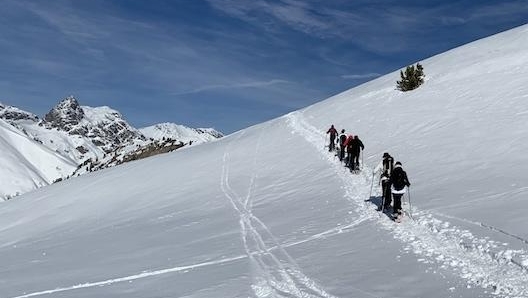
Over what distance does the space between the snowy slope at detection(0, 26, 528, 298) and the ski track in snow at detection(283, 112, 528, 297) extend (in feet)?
0.13

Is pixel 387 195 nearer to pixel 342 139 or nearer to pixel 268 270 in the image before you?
pixel 268 270

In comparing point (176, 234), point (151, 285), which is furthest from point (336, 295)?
point (176, 234)

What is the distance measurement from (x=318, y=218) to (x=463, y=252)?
614 cm

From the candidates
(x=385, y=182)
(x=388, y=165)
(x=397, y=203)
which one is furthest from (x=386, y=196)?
(x=388, y=165)

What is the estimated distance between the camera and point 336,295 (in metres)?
9.57

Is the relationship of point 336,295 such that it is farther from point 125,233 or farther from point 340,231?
point 125,233

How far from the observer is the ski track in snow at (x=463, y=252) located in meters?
9.18

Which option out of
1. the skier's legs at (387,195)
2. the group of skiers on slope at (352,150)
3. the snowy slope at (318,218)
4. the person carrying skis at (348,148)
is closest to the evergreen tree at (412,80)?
the snowy slope at (318,218)

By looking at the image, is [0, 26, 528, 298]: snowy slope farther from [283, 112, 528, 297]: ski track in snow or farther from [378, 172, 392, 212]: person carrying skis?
[378, 172, 392, 212]: person carrying skis

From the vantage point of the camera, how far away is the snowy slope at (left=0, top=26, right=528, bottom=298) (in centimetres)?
1065

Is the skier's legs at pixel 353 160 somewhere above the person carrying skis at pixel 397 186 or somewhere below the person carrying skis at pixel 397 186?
above

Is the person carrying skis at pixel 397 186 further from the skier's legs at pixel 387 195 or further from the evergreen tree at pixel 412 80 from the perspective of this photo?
the evergreen tree at pixel 412 80

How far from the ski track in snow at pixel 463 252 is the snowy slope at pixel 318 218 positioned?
0.04m

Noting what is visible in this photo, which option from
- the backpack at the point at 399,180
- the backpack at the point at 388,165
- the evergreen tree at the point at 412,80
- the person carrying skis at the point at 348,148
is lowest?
the backpack at the point at 399,180
